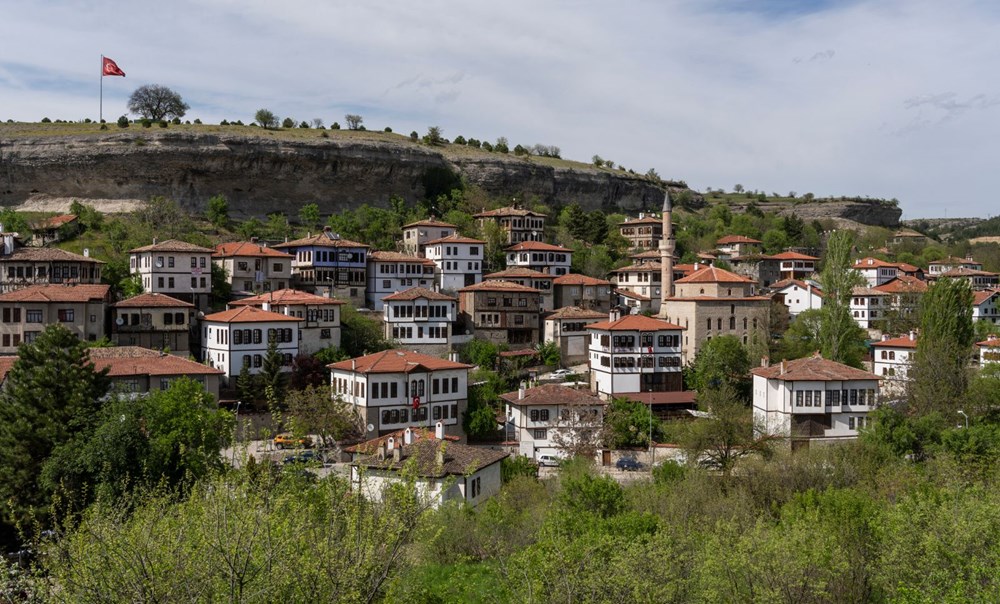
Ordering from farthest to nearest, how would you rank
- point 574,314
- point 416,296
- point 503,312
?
point 574,314
point 503,312
point 416,296

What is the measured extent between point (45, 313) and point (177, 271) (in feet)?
27.0

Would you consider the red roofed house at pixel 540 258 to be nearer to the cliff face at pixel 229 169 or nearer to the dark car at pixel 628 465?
the cliff face at pixel 229 169

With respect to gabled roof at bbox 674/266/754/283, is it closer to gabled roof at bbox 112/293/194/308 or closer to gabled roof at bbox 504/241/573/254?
gabled roof at bbox 504/241/573/254

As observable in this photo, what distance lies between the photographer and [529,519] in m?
26.5

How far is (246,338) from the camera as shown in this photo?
4119cm

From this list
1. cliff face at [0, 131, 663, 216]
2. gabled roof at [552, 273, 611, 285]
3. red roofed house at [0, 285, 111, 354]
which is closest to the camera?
red roofed house at [0, 285, 111, 354]

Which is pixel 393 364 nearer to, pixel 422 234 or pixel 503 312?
pixel 503 312

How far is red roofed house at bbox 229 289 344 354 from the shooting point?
43875 mm

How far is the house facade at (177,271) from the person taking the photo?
1871 inches

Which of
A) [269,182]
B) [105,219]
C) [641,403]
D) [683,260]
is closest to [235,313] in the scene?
[641,403]

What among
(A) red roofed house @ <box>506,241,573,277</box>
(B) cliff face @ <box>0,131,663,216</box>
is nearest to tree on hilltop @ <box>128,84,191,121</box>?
(B) cliff face @ <box>0,131,663,216</box>

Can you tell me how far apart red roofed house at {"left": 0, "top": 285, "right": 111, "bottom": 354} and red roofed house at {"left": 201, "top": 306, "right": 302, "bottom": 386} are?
17.4 feet

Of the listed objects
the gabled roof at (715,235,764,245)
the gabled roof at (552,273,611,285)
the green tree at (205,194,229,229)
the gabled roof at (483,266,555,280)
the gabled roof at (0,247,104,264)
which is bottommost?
the gabled roof at (552,273,611,285)

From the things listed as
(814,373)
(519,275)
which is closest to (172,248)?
(519,275)
